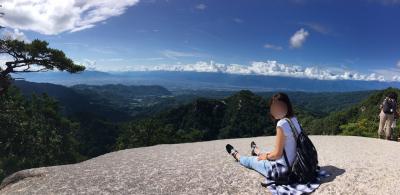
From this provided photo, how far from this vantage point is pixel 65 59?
2656cm

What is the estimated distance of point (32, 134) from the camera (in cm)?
4412

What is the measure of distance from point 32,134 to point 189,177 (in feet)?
125

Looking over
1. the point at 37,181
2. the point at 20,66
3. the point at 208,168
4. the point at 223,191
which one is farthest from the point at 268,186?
the point at 20,66

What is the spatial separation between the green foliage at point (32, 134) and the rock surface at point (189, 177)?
2440 centimetres

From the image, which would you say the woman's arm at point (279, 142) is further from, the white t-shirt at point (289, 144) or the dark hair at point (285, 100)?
the dark hair at point (285, 100)

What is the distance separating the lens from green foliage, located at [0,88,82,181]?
125 ft

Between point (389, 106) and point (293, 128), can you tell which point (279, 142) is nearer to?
point (293, 128)

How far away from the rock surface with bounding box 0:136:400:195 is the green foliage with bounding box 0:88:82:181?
24.4 m

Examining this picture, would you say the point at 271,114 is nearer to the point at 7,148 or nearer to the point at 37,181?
the point at 37,181

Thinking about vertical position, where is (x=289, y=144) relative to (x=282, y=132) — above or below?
below

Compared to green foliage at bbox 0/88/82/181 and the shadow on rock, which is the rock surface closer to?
the shadow on rock

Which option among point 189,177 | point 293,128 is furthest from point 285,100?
point 189,177

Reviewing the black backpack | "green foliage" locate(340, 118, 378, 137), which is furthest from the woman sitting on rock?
"green foliage" locate(340, 118, 378, 137)

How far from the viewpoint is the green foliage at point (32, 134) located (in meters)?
38.1
